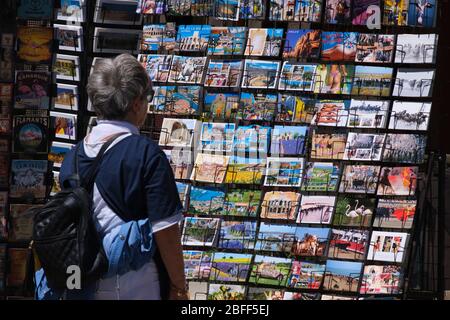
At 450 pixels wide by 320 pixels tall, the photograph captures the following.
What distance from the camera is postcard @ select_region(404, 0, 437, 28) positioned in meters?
4.89

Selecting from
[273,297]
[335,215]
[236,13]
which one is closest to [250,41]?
[236,13]

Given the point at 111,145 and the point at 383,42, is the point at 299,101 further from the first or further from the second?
the point at 111,145

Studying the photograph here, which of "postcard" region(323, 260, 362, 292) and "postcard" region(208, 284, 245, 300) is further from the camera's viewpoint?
"postcard" region(208, 284, 245, 300)

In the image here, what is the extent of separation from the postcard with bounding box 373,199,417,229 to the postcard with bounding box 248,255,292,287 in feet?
1.98

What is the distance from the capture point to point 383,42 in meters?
4.98

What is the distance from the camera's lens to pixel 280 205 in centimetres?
512

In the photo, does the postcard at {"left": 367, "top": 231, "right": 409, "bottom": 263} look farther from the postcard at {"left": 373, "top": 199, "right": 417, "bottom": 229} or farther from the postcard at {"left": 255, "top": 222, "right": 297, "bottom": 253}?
the postcard at {"left": 255, "top": 222, "right": 297, "bottom": 253}

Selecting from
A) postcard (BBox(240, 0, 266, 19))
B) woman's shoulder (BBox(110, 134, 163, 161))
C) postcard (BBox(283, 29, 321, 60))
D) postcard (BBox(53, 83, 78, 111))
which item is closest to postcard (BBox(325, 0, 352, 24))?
postcard (BBox(283, 29, 321, 60))

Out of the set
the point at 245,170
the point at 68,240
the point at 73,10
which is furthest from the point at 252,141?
the point at 68,240

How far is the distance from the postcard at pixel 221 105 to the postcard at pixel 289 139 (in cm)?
28

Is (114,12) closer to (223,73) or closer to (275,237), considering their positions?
(223,73)

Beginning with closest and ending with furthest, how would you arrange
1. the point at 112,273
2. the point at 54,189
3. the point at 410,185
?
the point at 112,273
the point at 410,185
the point at 54,189

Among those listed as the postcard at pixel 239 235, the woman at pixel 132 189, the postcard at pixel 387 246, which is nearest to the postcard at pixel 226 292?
A: the postcard at pixel 239 235
